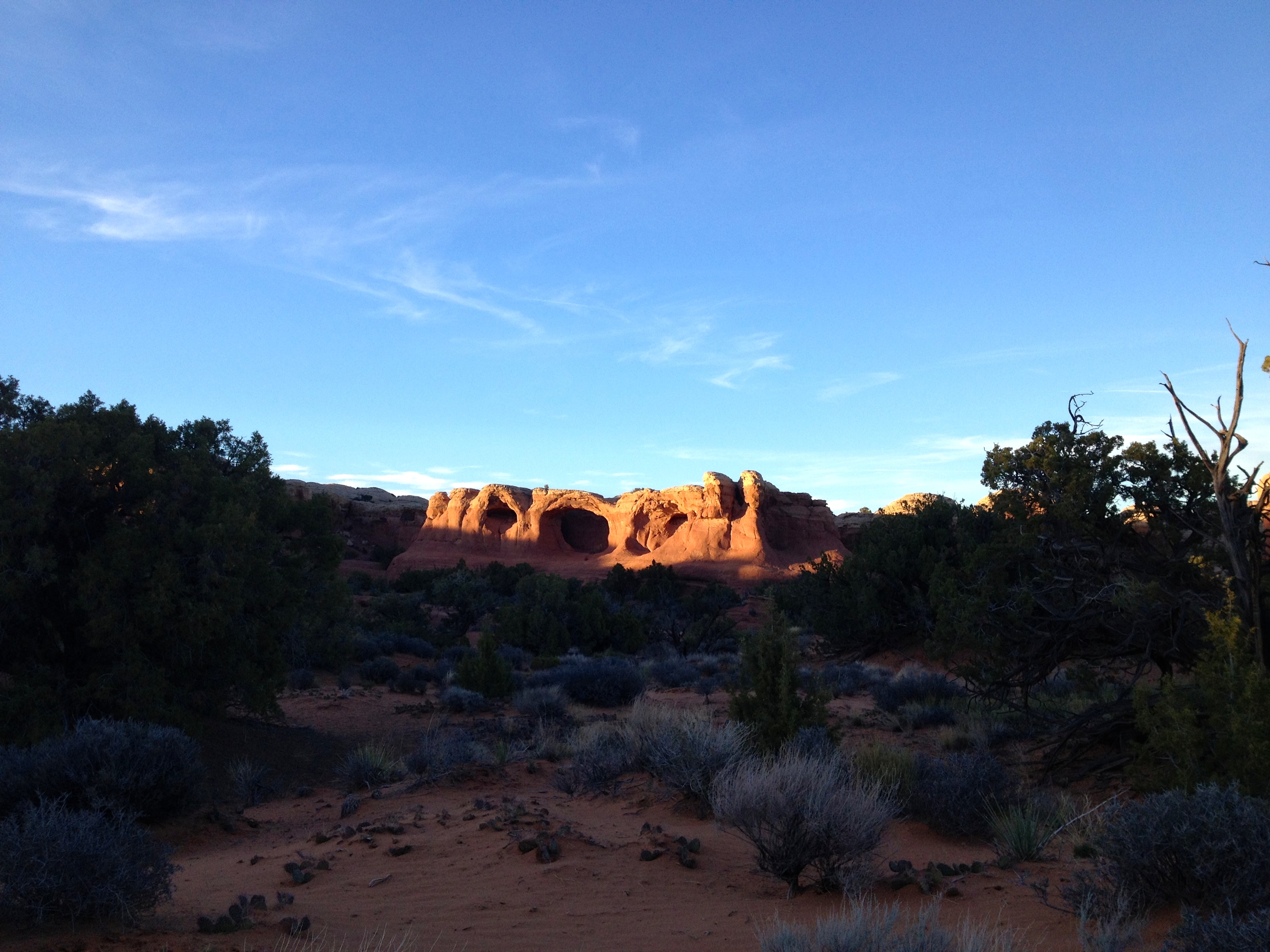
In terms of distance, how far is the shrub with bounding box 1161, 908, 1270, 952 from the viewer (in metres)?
3.29

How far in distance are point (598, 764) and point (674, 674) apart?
32.2 feet

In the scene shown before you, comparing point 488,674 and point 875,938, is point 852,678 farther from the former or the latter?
point 875,938

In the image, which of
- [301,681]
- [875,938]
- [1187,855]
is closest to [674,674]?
[301,681]

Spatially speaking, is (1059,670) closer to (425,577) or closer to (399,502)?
(425,577)

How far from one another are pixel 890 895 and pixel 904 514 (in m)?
20.8

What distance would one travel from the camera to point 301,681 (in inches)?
671

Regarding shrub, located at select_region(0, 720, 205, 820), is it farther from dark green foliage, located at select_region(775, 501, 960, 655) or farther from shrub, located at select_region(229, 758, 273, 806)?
dark green foliage, located at select_region(775, 501, 960, 655)

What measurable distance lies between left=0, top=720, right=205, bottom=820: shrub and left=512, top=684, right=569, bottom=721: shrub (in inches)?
225

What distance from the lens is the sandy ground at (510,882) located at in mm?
4629

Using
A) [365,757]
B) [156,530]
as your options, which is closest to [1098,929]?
[365,757]

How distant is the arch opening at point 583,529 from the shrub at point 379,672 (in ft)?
121

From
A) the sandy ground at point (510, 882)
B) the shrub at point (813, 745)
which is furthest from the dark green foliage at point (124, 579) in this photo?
the shrub at point (813, 745)

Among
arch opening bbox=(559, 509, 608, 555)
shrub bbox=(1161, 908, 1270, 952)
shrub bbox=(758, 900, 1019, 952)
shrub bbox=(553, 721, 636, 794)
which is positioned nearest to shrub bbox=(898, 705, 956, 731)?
shrub bbox=(553, 721, 636, 794)

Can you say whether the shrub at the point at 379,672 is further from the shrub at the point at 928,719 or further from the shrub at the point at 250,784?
the shrub at the point at 928,719
